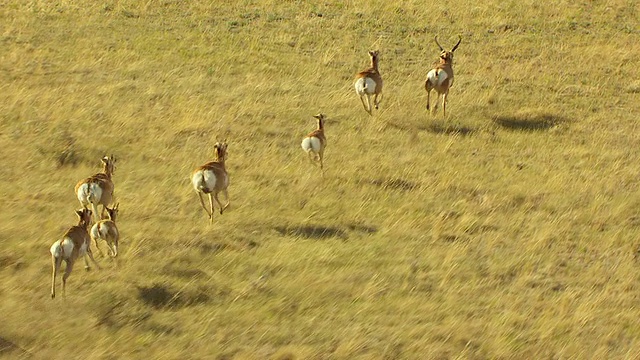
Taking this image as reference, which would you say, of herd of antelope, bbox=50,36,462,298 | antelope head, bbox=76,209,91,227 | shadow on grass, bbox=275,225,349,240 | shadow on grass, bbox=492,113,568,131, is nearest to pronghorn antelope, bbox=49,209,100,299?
herd of antelope, bbox=50,36,462,298

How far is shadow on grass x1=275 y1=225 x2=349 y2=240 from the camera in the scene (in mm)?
13750

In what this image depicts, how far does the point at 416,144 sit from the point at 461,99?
342 cm

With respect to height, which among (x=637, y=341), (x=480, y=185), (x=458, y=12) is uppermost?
(x=458, y=12)

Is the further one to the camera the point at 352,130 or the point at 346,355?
the point at 352,130

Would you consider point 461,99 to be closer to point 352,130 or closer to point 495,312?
point 352,130

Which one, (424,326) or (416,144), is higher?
(416,144)

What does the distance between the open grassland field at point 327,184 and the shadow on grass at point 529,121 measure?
0.07 metres

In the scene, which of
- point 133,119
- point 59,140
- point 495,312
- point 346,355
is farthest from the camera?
point 133,119

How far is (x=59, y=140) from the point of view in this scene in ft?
59.1

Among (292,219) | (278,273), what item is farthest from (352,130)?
(278,273)

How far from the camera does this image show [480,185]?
16047 mm

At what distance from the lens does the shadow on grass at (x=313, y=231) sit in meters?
13.8

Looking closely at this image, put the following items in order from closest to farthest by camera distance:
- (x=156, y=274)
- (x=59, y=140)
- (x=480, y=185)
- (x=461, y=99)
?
(x=156, y=274)
(x=480, y=185)
(x=59, y=140)
(x=461, y=99)

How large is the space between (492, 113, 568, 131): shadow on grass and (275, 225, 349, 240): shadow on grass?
22.5 feet
